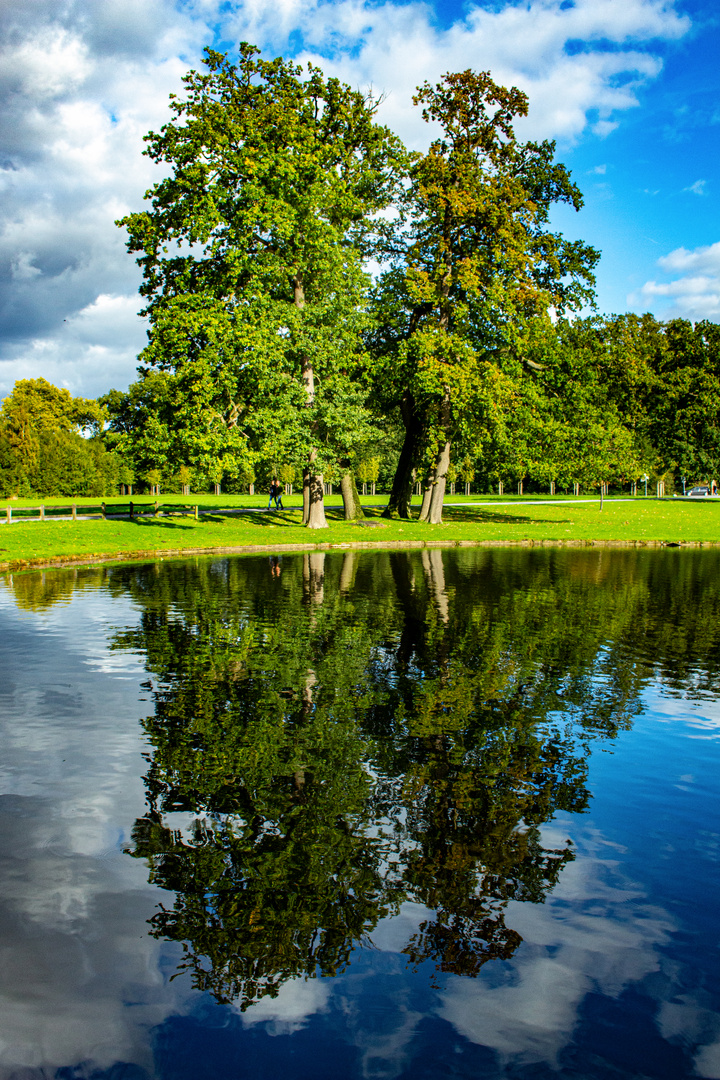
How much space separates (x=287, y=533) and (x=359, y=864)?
106ft

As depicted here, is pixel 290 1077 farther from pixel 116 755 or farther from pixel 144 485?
pixel 144 485

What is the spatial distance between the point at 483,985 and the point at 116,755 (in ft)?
16.6

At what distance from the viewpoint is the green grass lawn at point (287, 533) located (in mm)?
32312

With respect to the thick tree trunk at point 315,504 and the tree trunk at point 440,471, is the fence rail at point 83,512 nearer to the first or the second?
the thick tree trunk at point 315,504

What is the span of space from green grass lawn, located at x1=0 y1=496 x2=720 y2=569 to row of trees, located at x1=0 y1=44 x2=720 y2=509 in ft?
9.12

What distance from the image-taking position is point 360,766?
26.2 feet

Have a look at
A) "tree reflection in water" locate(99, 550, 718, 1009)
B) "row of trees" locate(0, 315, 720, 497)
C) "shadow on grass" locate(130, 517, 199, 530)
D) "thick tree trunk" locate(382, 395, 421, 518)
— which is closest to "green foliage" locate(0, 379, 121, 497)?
"row of trees" locate(0, 315, 720, 497)

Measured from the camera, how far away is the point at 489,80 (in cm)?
4200

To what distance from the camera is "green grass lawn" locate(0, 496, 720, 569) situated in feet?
106

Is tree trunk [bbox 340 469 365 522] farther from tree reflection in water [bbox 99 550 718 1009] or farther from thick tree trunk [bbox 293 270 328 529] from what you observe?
tree reflection in water [bbox 99 550 718 1009]

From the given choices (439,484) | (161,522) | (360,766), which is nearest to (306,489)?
(439,484)

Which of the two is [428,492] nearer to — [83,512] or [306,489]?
[306,489]

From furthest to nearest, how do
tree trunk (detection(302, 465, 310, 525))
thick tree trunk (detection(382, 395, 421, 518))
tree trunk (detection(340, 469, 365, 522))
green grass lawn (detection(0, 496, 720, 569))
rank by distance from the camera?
thick tree trunk (detection(382, 395, 421, 518))
tree trunk (detection(340, 469, 365, 522))
tree trunk (detection(302, 465, 310, 525))
green grass lawn (detection(0, 496, 720, 569))

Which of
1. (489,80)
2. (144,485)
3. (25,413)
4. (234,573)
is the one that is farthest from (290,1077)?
(144,485)
